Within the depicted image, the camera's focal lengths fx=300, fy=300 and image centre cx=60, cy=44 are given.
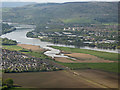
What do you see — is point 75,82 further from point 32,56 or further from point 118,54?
point 118,54

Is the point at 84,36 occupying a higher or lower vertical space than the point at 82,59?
higher

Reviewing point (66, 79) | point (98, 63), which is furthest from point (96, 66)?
point (66, 79)

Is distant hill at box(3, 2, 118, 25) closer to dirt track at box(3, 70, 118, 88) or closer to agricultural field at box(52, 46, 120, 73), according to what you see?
agricultural field at box(52, 46, 120, 73)

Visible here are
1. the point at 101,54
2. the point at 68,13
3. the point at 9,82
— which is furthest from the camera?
the point at 68,13

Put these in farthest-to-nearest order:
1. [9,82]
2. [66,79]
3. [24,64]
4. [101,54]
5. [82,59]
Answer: [101,54] → [82,59] → [24,64] → [66,79] → [9,82]

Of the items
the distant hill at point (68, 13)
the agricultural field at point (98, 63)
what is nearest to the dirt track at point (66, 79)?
the agricultural field at point (98, 63)

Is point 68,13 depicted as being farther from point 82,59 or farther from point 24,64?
point 24,64

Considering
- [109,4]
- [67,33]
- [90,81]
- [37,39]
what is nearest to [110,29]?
[67,33]

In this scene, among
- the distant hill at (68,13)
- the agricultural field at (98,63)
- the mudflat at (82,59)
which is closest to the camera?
the agricultural field at (98,63)

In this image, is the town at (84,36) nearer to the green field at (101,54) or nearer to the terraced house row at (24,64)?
the green field at (101,54)
